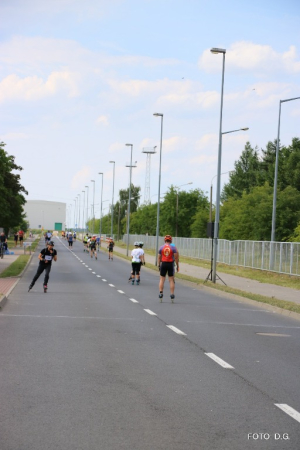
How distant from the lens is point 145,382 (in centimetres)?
844

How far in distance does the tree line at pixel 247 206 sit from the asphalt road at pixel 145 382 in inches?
1291

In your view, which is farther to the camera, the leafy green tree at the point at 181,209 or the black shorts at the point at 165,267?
the leafy green tree at the point at 181,209

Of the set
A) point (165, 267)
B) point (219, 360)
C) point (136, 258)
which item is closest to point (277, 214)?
point (136, 258)

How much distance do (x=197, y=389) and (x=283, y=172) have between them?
254ft

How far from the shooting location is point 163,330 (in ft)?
45.2

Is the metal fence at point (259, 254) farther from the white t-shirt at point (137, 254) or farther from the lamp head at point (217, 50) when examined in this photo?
the white t-shirt at point (137, 254)

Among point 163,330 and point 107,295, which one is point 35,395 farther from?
point 107,295

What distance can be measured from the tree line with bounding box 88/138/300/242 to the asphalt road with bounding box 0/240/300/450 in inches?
1291

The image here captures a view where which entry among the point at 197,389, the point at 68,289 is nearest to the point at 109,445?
the point at 197,389

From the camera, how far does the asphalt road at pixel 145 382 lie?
6.01 m

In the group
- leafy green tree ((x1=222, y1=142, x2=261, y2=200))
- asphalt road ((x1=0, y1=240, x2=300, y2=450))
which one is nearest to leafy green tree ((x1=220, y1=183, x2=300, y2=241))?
asphalt road ((x1=0, y1=240, x2=300, y2=450))

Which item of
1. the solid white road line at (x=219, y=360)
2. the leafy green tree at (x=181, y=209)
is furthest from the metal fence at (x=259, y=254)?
the solid white road line at (x=219, y=360)

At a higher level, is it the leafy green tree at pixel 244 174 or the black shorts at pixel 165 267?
the leafy green tree at pixel 244 174

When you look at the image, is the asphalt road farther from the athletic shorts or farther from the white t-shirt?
the athletic shorts
